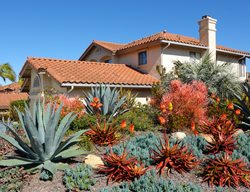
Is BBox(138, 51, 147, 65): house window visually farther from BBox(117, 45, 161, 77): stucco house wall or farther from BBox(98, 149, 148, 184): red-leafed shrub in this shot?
BBox(98, 149, 148, 184): red-leafed shrub

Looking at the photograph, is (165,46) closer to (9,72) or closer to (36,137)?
(36,137)

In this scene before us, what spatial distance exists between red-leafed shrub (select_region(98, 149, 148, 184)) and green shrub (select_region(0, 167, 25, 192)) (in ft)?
5.31

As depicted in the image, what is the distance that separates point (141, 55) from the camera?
2144 cm

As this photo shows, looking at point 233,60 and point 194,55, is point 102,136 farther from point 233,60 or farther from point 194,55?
point 233,60

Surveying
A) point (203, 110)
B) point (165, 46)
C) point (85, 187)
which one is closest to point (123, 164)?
point (85, 187)

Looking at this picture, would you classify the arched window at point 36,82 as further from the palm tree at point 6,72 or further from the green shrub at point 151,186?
the green shrub at point 151,186

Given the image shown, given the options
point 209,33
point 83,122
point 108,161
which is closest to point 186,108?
point 83,122

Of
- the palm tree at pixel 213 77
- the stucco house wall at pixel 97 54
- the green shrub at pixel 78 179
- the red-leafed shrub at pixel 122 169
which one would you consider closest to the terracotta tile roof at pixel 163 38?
the stucco house wall at pixel 97 54

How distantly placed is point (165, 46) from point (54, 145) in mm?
14603

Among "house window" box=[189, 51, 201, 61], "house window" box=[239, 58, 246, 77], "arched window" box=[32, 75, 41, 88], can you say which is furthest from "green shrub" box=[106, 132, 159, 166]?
"house window" box=[239, 58, 246, 77]

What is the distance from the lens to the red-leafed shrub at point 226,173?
575cm

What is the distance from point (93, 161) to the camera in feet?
21.0

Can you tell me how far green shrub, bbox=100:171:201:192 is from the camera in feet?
16.8

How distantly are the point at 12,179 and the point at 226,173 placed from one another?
4350 millimetres
